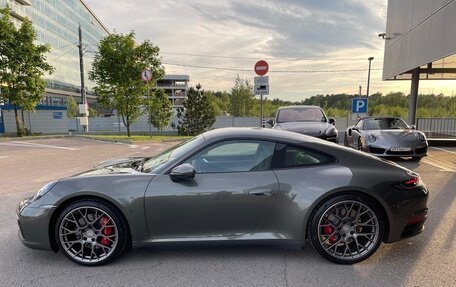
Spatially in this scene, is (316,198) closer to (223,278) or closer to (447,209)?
(223,278)

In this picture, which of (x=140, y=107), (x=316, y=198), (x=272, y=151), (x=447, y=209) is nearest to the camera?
(x=316, y=198)

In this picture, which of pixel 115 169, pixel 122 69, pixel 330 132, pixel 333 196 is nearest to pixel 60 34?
pixel 122 69

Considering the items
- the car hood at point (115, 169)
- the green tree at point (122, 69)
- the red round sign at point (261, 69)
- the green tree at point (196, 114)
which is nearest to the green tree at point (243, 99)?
the green tree at point (196, 114)

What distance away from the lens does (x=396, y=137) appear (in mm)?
8430

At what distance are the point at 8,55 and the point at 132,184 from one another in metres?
19.4

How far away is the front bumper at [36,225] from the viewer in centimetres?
302

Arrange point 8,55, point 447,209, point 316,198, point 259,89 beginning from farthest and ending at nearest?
1. point 8,55
2. point 259,89
3. point 447,209
4. point 316,198

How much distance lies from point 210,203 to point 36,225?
5.59ft

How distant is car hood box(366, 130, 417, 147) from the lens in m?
8.27

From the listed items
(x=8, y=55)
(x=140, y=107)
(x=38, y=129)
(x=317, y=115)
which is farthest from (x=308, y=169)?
(x=38, y=129)

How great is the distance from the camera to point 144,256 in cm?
326

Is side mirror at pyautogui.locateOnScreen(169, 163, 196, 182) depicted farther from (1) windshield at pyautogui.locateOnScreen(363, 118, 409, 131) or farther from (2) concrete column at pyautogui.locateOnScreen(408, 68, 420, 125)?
(2) concrete column at pyautogui.locateOnScreen(408, 68, 420, 125)

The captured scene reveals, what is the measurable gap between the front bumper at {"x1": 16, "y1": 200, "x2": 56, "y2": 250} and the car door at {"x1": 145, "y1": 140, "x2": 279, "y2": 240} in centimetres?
99

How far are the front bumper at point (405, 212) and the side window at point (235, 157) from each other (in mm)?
1270
